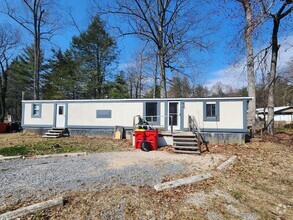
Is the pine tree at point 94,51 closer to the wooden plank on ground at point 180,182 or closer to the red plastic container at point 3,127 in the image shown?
the red plastic container at point 3,127

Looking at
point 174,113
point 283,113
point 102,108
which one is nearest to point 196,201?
point 174,113

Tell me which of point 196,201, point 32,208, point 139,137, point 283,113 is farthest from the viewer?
point 283,113

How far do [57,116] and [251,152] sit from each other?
1219 centimetres

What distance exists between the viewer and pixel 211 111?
1081cm

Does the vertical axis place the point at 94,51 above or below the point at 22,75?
above

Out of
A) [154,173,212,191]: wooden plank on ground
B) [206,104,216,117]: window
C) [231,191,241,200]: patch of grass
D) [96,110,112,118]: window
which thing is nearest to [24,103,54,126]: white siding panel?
[96,110,112,118]: window

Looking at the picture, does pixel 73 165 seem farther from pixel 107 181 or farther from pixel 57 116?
pixel 57 116

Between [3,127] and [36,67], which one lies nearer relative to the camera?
[3,127]

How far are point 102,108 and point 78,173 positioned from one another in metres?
7.73

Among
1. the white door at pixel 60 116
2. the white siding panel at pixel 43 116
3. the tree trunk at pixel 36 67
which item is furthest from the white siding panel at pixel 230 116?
the tree trunk at pixel 36 67

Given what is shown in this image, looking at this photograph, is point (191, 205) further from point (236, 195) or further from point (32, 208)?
point (32, 208)

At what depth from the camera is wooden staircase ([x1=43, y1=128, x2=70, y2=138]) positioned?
12188 millimetres

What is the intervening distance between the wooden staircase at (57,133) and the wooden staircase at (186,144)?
784 cm

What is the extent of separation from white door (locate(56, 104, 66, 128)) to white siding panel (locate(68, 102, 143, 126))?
0.50 metres
